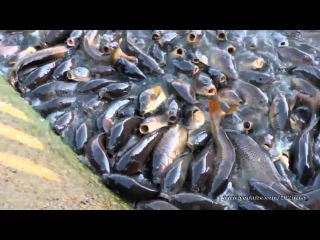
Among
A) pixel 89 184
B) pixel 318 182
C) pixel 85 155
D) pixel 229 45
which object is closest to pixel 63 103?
pixel 85 155

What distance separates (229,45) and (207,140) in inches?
72.3

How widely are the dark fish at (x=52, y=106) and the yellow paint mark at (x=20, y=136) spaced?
469 millimetres

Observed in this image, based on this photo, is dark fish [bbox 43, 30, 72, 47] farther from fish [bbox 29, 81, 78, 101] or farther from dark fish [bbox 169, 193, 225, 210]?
dark fish [bbox 169, 193, 225, 210]

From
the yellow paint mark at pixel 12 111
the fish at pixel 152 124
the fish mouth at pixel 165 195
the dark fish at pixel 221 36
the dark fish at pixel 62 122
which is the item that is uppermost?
the dark fish at pixel 221 36

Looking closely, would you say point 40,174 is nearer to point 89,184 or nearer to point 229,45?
point 89,184

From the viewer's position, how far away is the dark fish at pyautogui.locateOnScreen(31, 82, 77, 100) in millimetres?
6297

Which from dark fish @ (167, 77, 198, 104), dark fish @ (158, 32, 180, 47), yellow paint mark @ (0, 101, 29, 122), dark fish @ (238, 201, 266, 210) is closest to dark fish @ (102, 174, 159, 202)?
dark fish @ (238, 201, 266, 210)

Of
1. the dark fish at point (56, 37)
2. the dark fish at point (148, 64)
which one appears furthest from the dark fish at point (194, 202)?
the dark fish at point (56, 37)

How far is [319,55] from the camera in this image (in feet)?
21.8

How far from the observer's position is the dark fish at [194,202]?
483cm

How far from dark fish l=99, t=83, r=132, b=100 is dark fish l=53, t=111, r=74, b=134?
484mm

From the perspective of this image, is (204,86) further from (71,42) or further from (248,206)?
(71,42)

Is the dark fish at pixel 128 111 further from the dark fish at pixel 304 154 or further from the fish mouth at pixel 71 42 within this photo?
the dark fish at pixel 304 154

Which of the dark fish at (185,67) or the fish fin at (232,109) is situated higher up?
the dark fish at (185,67)
